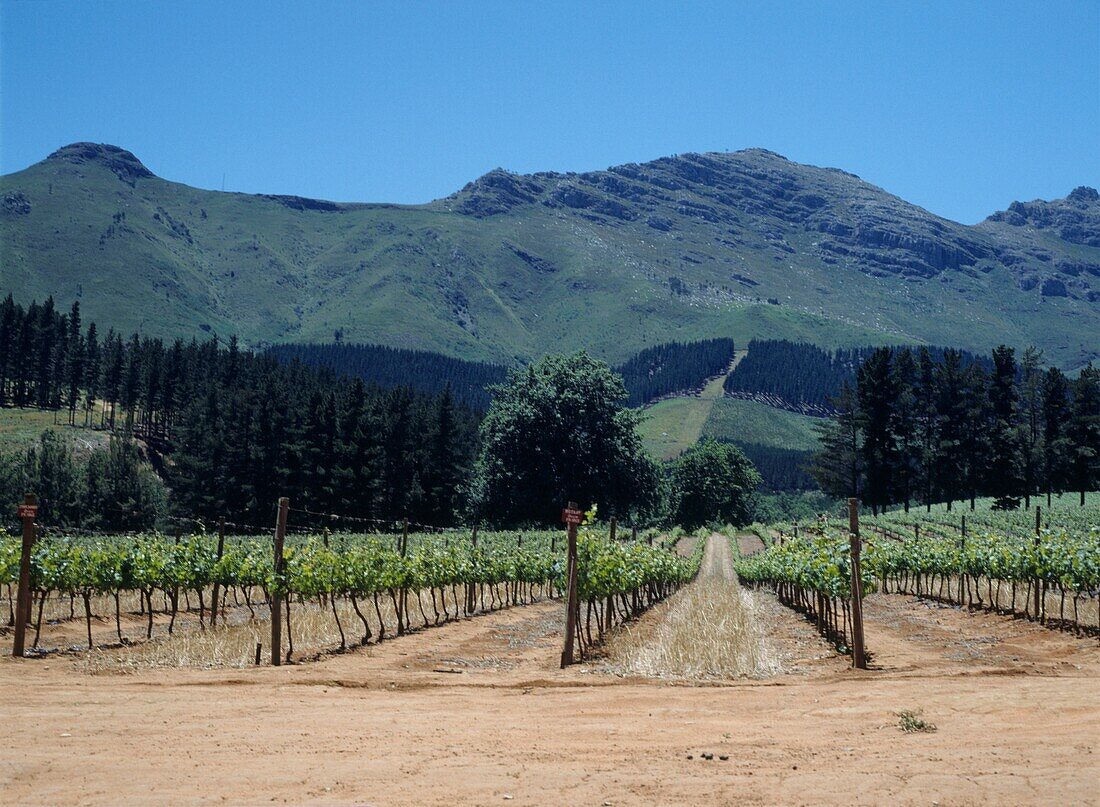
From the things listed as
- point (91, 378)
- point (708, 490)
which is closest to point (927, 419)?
point (708, 490)

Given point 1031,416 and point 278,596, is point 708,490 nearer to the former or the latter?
point 1031,416

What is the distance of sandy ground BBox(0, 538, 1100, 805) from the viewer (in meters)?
8.84

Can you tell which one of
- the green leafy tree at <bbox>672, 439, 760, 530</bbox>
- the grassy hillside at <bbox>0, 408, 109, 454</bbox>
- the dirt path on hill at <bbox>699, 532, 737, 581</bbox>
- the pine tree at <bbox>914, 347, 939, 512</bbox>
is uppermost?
the pine tree at <bbox>914, 347, 939, 512</bbox>

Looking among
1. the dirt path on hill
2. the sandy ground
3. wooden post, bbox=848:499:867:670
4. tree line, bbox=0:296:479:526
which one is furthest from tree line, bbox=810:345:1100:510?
the sandy ground

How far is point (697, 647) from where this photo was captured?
60.6ft

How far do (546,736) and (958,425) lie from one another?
75068mm

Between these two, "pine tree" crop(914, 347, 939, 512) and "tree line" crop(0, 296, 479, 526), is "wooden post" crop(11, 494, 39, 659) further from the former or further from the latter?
"pine tree" crop(914, 347, 939, 512)

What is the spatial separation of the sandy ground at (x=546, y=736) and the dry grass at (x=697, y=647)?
806 millimetres

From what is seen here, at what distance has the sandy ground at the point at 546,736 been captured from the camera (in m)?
8.84

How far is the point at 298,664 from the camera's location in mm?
18531

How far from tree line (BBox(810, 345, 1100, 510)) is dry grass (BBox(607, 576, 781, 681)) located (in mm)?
53803

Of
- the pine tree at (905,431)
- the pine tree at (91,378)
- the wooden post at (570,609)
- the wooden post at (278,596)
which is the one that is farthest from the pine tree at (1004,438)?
the pine tree at (91,378)

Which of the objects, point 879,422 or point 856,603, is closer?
point 856,603

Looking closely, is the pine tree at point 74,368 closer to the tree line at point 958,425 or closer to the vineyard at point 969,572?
the tree line at point 958,425
